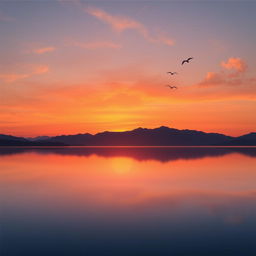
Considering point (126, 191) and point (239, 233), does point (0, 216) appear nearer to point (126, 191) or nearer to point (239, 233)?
point (126, 191)

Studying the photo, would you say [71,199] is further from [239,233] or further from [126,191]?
[239,233]

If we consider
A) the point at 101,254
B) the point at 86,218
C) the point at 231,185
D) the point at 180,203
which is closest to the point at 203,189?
the point at 231,185

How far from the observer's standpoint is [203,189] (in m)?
32.6

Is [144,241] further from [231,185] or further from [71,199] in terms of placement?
[231,185]

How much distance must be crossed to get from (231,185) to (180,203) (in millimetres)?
13561

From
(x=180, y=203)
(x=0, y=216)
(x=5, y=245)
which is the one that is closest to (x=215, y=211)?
(x=180, y=203)

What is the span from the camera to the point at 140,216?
20.3 meters

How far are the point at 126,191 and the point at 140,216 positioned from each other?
35.7ft

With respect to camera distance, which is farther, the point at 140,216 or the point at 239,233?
the point at 140,216

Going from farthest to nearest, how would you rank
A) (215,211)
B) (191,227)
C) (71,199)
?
(71,199) < (215,211) < (191,227)

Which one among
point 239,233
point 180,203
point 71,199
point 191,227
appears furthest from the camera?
point 71,199

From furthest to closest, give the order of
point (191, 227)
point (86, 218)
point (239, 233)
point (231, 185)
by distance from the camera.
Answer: point (231, 185) < point (86, 218) < point (191, 227) < point (239, 233)

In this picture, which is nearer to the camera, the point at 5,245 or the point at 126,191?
the point at 5,245

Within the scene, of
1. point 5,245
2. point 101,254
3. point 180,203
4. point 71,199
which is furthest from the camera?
point 71,199
